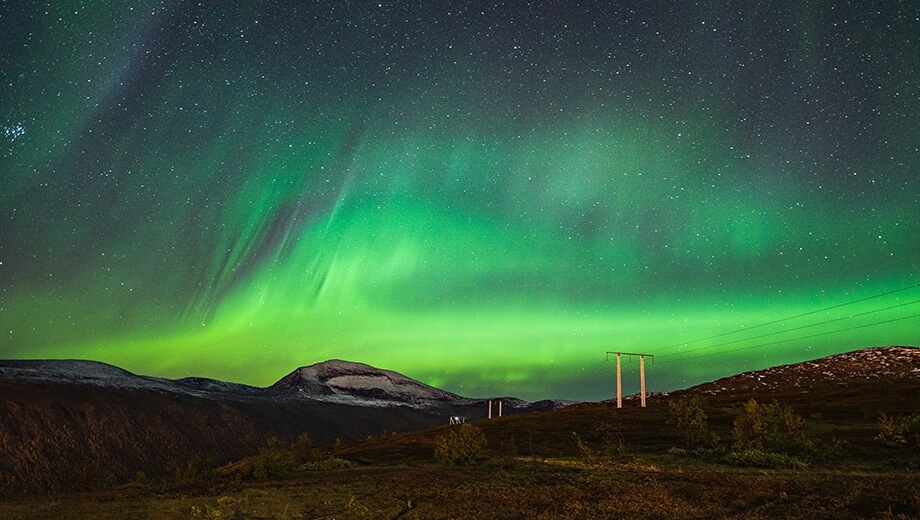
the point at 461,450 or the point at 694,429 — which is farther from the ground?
the point at 694,429

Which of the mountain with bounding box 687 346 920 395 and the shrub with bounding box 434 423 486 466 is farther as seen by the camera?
the mountain with bounding box 687 346 920 395

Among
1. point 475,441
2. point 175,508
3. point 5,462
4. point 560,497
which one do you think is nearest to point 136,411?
point 5,462

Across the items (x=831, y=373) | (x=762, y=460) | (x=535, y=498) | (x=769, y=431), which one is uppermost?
(x=831, y=373)

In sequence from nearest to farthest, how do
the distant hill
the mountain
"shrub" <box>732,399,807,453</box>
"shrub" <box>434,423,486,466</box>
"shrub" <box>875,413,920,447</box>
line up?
"shrub" <box>875,413,920,447</box> < "shrub" <box>732,399,807,453</box> < "shrub" <box>434,423,486,466</box> < the distant hill < the mountain

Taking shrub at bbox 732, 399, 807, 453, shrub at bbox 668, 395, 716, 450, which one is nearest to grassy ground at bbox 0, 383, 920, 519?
shrub at bbox 732, 399, 807, 453

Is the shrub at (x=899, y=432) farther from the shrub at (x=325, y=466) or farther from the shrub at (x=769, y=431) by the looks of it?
the shrub at (x=325, y=466)

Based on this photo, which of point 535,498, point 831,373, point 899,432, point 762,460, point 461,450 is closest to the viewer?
point 535,498

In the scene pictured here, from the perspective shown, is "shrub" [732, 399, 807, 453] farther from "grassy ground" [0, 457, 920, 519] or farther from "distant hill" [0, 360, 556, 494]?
"distant hill" [0, 360, 556, 494]

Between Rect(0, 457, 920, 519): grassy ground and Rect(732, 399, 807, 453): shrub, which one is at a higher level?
Rect(732, 399, 807, 453): shrub

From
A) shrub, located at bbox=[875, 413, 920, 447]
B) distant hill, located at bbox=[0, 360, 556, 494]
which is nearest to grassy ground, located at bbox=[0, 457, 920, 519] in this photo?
shrub, located at bbox=[875, 413, 920, 447]

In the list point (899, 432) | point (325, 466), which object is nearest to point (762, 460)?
point (899, 432)

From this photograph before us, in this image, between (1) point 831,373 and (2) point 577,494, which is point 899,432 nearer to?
(2) point 577,494

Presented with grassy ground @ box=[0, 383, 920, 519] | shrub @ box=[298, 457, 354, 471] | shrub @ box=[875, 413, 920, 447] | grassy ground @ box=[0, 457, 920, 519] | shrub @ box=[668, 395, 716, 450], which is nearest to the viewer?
grassy ground @ box=[0, 457, 920, 519]

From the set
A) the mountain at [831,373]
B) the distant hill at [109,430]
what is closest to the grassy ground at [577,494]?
the distant hill at [109,430]
